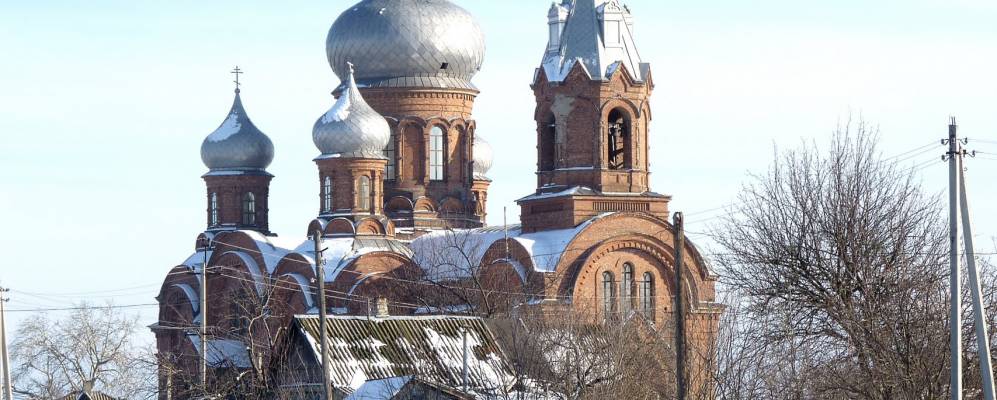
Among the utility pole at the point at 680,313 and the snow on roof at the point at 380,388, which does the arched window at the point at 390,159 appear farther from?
the utility pole at the point at 680,313

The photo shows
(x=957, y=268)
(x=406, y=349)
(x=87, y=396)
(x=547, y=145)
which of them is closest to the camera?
(x=957, y=268)

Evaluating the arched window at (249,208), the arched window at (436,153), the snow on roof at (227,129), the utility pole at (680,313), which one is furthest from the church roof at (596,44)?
the utility pole at (680,313)

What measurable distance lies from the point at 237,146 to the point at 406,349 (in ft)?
74.4

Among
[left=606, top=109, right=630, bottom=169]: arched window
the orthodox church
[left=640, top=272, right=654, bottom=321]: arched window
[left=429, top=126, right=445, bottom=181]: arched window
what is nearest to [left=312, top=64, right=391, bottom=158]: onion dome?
the orthodox church

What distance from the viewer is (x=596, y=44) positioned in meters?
46.6

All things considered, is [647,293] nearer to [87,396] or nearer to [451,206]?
[451,206]

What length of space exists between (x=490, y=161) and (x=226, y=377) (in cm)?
2034

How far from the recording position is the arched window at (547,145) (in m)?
47.2

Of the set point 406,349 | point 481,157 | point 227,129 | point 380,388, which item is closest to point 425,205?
point 481,157

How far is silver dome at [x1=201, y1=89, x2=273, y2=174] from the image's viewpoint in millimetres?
56188

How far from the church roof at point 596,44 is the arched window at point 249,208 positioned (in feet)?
40.8

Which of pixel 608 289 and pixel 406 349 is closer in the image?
pixel 406 349

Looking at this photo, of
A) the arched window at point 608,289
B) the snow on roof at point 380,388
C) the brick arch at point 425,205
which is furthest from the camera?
the brick arch at point 425,205

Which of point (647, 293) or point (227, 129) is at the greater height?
point (227, 129)
